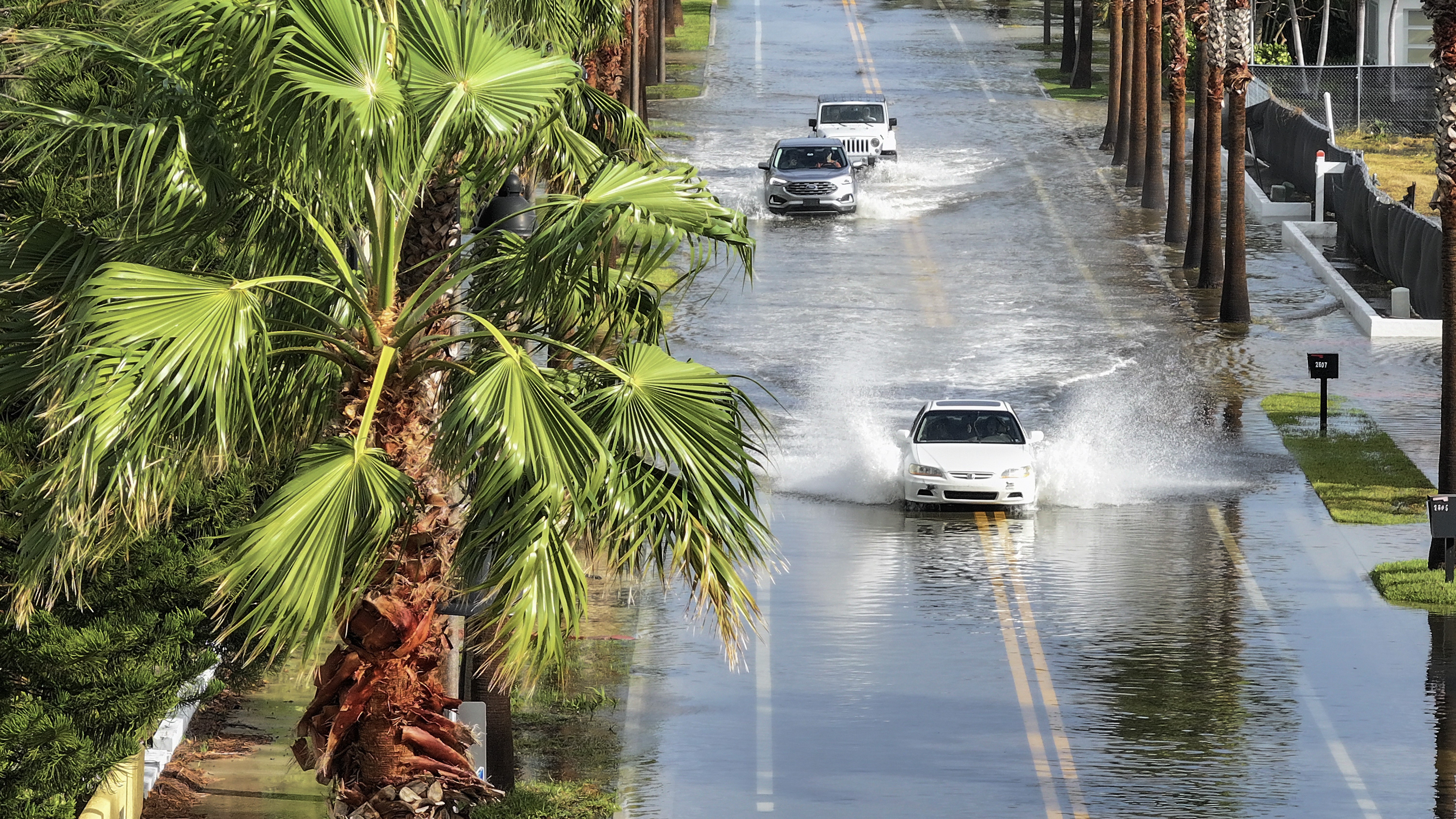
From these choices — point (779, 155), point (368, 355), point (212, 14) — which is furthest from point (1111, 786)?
point (779, 155)

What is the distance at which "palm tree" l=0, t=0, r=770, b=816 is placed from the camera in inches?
373

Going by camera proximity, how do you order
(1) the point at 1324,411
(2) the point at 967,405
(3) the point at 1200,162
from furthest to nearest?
(3) the point at 1200,162 < (1) the point at 1324,411 < (2) the point at 967,405

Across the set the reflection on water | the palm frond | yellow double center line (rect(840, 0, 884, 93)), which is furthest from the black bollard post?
yellow double center line (rect(840, 0, 884, 93))

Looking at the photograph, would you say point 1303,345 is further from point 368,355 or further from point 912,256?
point 368,355

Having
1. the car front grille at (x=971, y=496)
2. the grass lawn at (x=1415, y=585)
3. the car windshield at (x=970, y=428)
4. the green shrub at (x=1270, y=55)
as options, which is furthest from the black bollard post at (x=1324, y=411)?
the green shrub at (x=1270, y=55)

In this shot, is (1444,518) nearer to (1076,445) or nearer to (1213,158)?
(1076,445)

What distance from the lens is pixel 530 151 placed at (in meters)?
13.5

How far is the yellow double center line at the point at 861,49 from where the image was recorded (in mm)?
61938

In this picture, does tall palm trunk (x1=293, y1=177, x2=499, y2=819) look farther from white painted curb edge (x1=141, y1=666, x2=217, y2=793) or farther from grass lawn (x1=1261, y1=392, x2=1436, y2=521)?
grass lawn (x1=1261, y1=392, x2=1436, y2=521)

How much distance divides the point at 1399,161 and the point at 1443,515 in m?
33.9

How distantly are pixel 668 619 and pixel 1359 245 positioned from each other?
77.8ft

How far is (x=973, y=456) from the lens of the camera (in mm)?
25438

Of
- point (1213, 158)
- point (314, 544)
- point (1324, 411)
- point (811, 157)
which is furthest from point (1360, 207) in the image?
point (314, 544)

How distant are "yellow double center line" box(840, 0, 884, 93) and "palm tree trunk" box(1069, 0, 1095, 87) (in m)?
5.56
